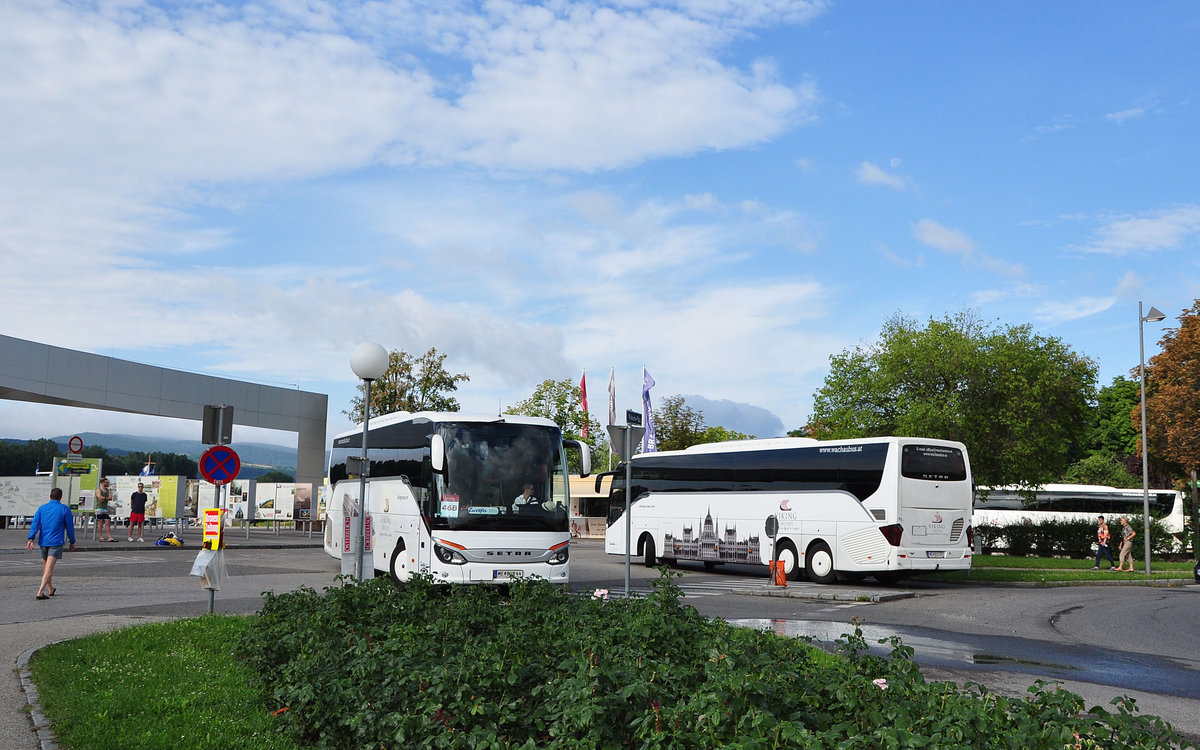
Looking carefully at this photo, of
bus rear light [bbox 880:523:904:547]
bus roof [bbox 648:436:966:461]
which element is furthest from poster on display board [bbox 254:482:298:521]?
bus rear light [bbox 880:523:904:547]

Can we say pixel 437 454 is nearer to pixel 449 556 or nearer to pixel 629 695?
pixel 449 556

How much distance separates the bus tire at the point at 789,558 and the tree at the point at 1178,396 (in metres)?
25.2

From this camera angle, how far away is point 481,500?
17.9m

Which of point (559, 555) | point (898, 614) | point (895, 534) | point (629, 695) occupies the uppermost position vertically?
point (629, 695)

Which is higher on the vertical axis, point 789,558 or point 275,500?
point 275,500

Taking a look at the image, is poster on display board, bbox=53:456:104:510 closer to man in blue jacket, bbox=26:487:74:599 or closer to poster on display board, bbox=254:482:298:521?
poster on display board, bbox=254:482:298:521

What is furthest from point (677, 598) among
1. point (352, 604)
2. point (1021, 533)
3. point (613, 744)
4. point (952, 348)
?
point (1021, 533)

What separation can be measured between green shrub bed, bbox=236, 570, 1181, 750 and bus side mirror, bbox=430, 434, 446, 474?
343 inches

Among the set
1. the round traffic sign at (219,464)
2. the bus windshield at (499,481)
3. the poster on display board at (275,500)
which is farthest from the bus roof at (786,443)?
the poster on display board at (275,500)

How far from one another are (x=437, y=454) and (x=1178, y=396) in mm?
37258

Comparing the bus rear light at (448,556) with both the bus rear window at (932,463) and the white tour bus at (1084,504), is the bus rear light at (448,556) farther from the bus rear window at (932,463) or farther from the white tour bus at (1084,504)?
the white tour bus at (1084,504)

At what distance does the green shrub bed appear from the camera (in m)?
4.50

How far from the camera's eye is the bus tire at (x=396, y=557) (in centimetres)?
1920

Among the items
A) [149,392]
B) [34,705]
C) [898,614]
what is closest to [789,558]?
[898,614]
